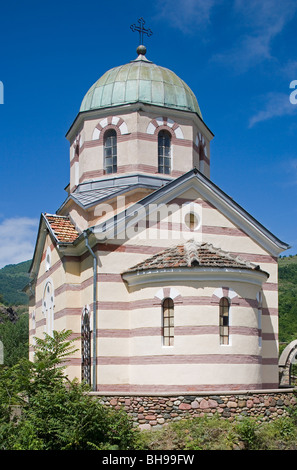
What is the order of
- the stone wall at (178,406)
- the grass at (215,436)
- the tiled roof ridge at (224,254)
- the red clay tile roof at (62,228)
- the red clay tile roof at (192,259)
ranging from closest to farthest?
the grass at (215,436) → the stone wall at (178,406) → the red clay tile roof at (192,259) → the tiled roof ridge at (224,254) → the red clay tile roof at (62,228)

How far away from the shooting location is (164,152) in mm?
23000

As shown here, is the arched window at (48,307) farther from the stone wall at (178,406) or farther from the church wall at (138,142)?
the stone wall at (178,406)

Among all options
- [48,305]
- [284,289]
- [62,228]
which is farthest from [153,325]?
[284,289]

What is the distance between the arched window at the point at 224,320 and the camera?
59.1 feet

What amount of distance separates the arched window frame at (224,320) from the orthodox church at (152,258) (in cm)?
4

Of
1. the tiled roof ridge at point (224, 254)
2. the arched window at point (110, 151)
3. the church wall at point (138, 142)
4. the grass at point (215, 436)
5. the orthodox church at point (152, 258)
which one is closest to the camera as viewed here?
the grass at point (215, 436)

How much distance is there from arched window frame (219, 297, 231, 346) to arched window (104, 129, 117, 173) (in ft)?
24.0

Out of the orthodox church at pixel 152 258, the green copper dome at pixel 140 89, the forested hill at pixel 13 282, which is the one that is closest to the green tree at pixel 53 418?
the orthodox church at pixel 152 258

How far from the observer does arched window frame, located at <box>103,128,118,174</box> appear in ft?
75.0

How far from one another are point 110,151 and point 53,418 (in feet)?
36.3

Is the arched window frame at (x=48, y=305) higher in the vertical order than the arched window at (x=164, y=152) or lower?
lower

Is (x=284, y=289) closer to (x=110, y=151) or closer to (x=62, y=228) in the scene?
(x=110, y=151)
